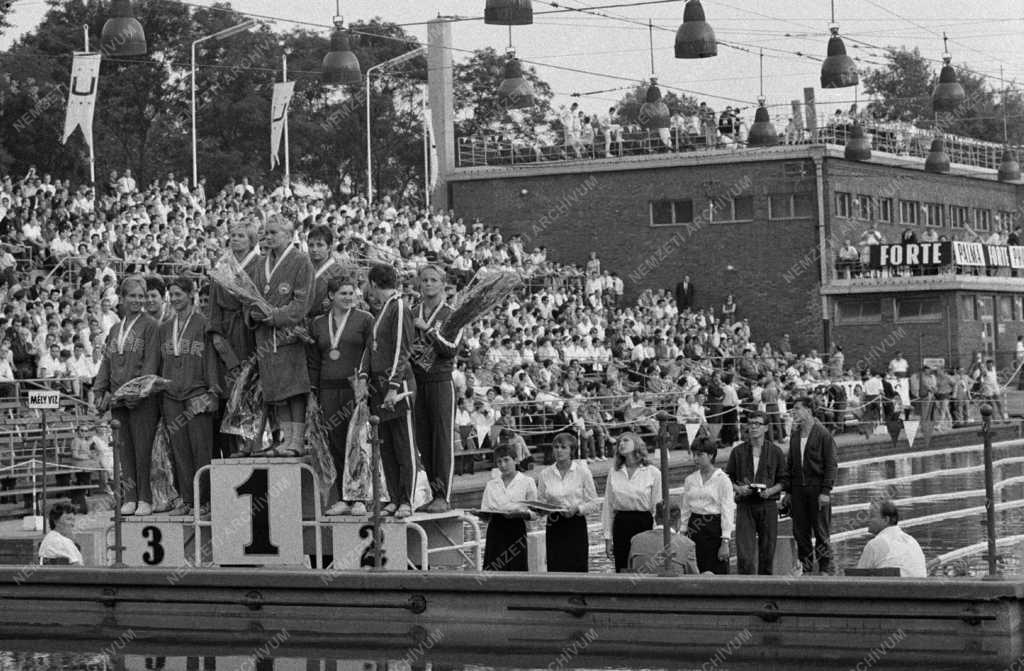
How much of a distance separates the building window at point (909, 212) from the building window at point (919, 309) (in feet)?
20.2

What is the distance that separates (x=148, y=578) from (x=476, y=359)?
21.2 metres

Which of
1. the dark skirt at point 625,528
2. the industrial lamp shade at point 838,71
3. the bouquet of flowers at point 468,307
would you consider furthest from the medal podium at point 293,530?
the industrial lamp shade at point 838,71

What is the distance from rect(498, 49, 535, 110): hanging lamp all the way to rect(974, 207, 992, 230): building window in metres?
37.5

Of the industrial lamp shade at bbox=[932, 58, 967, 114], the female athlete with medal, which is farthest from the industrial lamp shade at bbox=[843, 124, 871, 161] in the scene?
the female athlete with medal

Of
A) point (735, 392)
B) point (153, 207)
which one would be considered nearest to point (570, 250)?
point (735, 392)

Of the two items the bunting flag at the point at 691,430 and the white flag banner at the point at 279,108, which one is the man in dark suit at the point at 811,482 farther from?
the white flag banner at the point at 279,108

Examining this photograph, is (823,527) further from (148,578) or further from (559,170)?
(559,170)

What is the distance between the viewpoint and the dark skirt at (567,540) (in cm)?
1722

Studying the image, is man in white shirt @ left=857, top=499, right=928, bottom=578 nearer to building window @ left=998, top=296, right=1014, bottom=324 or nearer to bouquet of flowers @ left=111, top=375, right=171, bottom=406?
bouquet of flowers @ left=111, top=375, right=171, bottom=406

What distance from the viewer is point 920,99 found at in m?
96.1

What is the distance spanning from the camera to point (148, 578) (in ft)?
55.2

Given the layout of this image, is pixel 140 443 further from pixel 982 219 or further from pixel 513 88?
pixel 982 219

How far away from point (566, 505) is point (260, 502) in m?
2.62

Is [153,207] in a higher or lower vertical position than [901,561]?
higher
